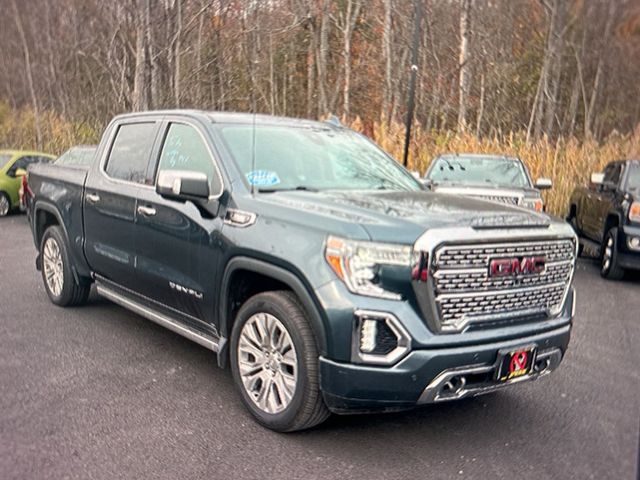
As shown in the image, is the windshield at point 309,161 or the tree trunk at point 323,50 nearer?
the windshield at point 309,161

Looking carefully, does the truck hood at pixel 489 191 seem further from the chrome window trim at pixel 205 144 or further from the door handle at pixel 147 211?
the door handle at pixel 147 211

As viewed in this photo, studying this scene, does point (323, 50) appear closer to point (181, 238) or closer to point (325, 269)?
Answer: point (181, 238)

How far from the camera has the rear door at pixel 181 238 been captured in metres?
4.14

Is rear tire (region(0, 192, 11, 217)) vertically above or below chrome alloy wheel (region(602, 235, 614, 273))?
below

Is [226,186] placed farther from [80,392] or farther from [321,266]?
[80,392]

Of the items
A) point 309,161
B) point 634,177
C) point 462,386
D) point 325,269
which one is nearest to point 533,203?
point 634,177

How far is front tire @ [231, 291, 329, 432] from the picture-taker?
3.45 meters

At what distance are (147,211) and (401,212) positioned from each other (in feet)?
6.93

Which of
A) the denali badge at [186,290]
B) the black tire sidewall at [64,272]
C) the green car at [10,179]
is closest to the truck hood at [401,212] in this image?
the denali badge at [186,290]

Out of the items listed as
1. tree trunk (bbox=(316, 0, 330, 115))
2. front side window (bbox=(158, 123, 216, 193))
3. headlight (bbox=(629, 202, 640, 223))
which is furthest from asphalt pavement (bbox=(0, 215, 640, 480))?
tree trunk (bbox=(316, 0, 330, 115))

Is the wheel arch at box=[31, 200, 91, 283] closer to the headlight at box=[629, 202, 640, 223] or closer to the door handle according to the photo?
the door handle

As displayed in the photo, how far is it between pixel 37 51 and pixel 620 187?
25539 mm

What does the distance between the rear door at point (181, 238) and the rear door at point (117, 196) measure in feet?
0.51

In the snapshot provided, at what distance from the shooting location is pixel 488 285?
3402 millimetres
